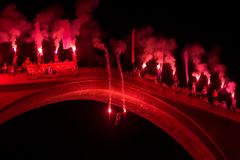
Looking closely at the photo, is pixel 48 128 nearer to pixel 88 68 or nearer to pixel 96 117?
pixel 96 117

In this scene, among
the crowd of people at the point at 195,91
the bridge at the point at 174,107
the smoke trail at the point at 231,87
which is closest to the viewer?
the bridge at the point at 174,107

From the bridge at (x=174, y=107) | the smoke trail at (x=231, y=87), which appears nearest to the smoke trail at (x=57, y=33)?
the bridge at (x=174, y=107)

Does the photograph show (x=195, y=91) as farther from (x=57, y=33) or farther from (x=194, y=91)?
(x=57, y=33)

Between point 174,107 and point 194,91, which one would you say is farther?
point 194,91

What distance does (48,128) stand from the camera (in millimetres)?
17891

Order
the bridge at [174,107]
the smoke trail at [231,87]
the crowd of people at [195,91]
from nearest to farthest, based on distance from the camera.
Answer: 1. the bridge at [174,107]
2. the crowd of people at [195,91]
3. the smoke trail at [231,87]

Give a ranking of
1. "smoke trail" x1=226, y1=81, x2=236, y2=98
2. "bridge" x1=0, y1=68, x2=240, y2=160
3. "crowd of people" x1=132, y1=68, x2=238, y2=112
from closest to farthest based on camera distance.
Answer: "bridge" x1=0, y1=68, x2=240, y2=160 → "crowd of people" x1=132, y1=68, x2=238, y2=112 → "smoke trail" x1=226, y1=81, x2=236, y2=98

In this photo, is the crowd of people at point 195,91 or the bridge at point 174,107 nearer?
the bridge at point 174,107

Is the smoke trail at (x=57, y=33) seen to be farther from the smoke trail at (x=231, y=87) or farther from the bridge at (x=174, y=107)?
the smoke trail at (x=231, y=87)

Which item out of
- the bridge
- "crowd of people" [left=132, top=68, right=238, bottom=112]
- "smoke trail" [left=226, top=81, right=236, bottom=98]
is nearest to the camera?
the bridge

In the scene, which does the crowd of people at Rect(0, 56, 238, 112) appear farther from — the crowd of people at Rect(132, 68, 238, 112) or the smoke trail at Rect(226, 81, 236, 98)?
the smoke trail at Rect(226, 81, 236, 98)

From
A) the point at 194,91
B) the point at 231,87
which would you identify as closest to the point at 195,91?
the point at 194,91

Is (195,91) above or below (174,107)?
above

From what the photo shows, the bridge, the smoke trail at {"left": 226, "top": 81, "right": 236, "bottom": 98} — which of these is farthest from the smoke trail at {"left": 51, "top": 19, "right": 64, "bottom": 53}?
the smoke trail at {"left": 226, "top": 81, "right": 236, "bottom": 98}
